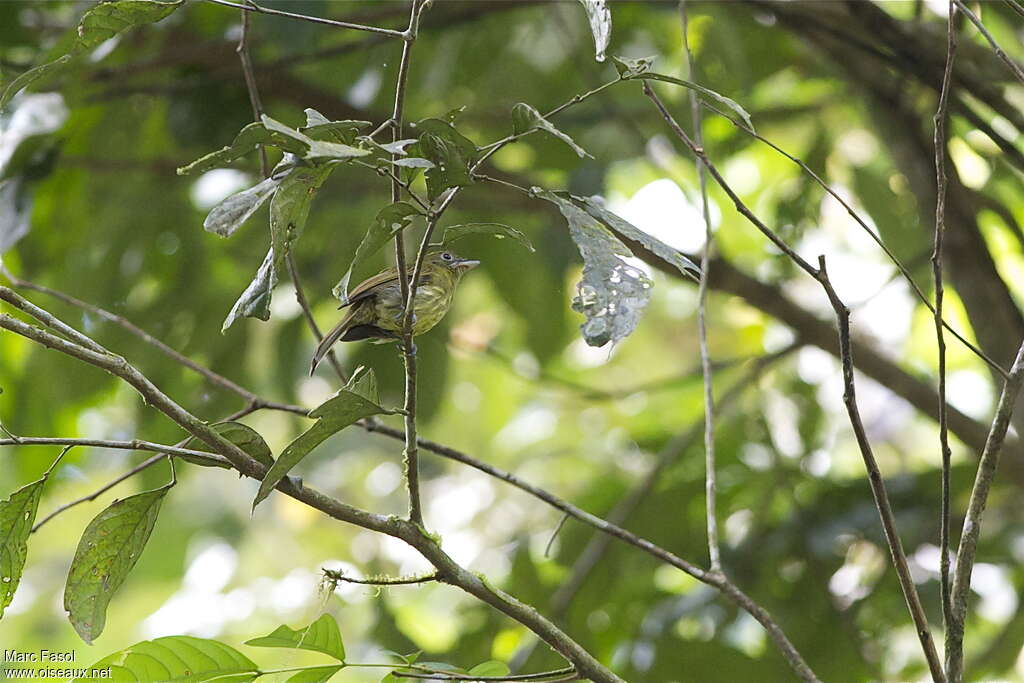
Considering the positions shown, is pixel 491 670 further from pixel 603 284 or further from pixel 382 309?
pixel 382 309

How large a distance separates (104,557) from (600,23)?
3.28ft

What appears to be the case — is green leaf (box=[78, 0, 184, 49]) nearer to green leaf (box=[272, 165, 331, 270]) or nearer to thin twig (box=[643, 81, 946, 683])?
green leaf (box=[272, 165, 331, 270])

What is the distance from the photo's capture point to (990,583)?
377 cm

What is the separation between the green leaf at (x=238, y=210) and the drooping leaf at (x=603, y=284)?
1.03 ft

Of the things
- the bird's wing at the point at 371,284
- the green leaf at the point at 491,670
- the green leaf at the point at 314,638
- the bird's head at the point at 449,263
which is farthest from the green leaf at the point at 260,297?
the bird's head at the point at 449,263

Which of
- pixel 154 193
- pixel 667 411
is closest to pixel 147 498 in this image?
pixel 154 193

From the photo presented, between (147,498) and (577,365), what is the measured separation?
4696 millimetres

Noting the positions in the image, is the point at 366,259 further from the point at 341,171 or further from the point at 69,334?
the point at 341,171

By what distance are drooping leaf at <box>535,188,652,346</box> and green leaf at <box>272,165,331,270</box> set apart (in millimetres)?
261

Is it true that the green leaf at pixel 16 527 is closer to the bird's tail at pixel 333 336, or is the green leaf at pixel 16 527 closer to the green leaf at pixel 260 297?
the green leaf at pixel 260 297

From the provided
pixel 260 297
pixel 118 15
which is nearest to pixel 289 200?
pixel 260 297

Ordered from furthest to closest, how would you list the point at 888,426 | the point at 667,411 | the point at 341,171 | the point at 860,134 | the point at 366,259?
the point at 888,426 → the point at 860,134 → the point at 667,411 → the point at 341,171 → the point at 366,259

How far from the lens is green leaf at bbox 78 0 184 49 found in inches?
54.5

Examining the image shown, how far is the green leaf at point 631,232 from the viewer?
4.28ft
